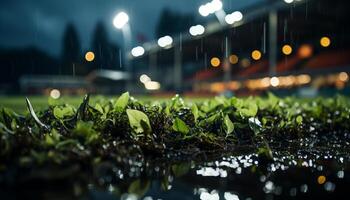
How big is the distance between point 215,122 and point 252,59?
38.1m

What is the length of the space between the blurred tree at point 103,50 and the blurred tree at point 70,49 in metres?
4.09

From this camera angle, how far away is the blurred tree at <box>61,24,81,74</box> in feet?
234

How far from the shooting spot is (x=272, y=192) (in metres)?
1.11

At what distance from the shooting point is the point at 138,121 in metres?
1.53

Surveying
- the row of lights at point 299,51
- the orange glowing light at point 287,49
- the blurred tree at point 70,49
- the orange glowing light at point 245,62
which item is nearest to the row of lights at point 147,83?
the row of lights at point 299,51

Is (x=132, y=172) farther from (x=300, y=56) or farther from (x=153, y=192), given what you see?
(x=300, y=56)

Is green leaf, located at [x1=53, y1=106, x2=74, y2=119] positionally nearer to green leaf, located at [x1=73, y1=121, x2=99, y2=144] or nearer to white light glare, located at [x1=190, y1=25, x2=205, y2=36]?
green leaf, located at [x1=73, y1=121, x2=99, y2=144]

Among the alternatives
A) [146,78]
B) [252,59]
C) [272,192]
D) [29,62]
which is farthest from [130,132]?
[29,62]

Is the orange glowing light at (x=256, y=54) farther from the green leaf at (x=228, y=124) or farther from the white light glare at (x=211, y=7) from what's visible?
the green leaf at (x=228, y=124)

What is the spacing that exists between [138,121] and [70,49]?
253ft

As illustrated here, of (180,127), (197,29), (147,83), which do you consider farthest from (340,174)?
(147,83)

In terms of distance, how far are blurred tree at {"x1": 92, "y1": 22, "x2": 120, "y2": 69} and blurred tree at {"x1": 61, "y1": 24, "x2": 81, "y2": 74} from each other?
13.4 ft

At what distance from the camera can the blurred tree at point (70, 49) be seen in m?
71.2

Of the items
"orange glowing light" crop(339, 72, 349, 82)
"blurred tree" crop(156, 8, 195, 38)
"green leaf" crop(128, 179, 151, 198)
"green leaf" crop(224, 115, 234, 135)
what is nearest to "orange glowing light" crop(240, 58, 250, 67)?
"orange glowing light" crop(339, 72, 349, 82)
